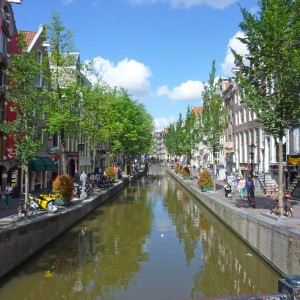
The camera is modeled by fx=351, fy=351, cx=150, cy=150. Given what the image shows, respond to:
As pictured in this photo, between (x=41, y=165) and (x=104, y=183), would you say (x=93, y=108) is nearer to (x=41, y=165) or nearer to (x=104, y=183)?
(x=41, y=165)

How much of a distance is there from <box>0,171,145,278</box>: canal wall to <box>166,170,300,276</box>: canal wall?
9979 mm

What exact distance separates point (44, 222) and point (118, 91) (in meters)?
45.7

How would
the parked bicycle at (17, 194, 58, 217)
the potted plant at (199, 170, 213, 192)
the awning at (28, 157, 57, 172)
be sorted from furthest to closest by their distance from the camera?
the potted plant at (199, 170, 213, 192) → the awning at (28, 157, 57, 172) → the parked bicycle at (17, 194, 58, 217)

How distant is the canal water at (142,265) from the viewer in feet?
40.2

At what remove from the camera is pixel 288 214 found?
17344 millimetres

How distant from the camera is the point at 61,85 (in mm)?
27234

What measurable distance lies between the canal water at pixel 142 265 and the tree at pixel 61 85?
7.70m

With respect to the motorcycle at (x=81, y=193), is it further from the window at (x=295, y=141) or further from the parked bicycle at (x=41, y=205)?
the window at (x=295, y=141)

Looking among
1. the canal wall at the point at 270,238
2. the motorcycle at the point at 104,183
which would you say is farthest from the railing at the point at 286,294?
the motorcycle at the point at 104,183

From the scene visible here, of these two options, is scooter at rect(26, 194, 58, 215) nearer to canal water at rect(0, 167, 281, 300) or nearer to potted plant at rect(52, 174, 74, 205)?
potted plant at rect(52, 174, 74, 205)

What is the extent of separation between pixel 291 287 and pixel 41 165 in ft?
101

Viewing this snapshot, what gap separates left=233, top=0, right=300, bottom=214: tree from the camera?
54.9 ft

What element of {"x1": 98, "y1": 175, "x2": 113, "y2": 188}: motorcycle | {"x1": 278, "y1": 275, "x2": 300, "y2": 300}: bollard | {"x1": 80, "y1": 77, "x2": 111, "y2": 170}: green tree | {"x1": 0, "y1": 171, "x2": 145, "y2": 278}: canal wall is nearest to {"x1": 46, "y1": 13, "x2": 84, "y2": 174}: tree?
{"x1": 80, "y1": 77, "x2": 111, "y2": 170}: green tree

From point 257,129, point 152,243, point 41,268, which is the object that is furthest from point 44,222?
point 257,129
